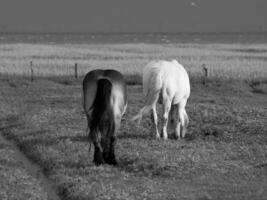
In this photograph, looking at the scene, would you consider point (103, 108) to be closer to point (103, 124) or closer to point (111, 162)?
point (103, 124)

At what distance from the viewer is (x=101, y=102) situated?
1123 centimetres

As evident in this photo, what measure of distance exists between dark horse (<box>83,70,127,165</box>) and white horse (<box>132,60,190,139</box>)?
7.31 feet

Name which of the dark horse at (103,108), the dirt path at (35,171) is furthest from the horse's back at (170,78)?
the dirt path at (35,171)

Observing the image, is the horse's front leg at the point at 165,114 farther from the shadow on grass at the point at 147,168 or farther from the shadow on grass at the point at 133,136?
the shadow on grass at the point at 147,168

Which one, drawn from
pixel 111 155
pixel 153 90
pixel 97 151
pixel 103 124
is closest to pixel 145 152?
pixel 111 155

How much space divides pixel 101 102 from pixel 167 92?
334cm

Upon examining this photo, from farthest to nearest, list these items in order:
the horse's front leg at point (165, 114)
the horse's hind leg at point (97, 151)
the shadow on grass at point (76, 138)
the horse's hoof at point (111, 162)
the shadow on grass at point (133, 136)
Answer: the shadow on grass at point (133, 136) < the horse's front leg at point (165, 114) < the shadow on grass at point (76, 138) < the horse's hoof at point (111, 162) < the horse's hind leg at point (97, 151)

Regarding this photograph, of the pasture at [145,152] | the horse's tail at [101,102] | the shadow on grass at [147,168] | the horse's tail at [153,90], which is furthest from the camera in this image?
the horse's tail at [153,90]

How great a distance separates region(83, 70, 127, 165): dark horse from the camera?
11.2 metres

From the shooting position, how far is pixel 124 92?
1197cm

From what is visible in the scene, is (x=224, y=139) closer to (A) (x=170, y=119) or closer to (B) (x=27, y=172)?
(A) (x=170, y=119)

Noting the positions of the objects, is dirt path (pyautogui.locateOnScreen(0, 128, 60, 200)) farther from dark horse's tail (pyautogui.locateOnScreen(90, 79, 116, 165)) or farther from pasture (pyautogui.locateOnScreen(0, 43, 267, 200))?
dark horse's tail (pyautogui.locateOnScreen(90, 79, 116, 165))

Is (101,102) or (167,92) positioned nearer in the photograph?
(101,102)

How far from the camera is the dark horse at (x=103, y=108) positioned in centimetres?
1123
